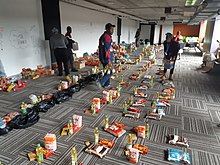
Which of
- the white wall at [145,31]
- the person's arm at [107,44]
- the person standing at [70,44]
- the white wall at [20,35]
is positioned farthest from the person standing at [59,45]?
the white wall at [145,31]

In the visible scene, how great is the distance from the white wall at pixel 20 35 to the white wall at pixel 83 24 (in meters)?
1.42

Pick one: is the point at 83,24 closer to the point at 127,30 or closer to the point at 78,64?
the point at 78,64

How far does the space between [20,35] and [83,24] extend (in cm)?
370

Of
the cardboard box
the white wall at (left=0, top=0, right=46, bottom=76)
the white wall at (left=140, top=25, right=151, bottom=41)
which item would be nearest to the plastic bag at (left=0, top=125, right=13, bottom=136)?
the white wall at (left=0, top=0, right=46, bottom=76)

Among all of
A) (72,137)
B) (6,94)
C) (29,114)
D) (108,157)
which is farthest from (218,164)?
(6,94)

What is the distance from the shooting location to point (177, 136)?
2.49m

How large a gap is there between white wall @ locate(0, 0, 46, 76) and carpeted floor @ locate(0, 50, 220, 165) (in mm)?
1228

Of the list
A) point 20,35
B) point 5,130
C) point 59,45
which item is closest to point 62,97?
point 5,130

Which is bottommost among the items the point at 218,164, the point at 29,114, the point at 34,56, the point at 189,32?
the point at 218,164

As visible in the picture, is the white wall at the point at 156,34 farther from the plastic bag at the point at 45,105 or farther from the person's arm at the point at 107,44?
the plastic bag at the point at 45,105

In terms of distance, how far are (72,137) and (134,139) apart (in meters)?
0.87

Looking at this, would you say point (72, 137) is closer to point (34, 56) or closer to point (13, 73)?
point (13, 73)

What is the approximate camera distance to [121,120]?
2.98 metres

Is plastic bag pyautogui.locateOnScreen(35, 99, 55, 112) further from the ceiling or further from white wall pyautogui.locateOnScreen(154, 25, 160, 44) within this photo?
white wall pyautogui.locateOnScreen(154, 25, 160, 44)
